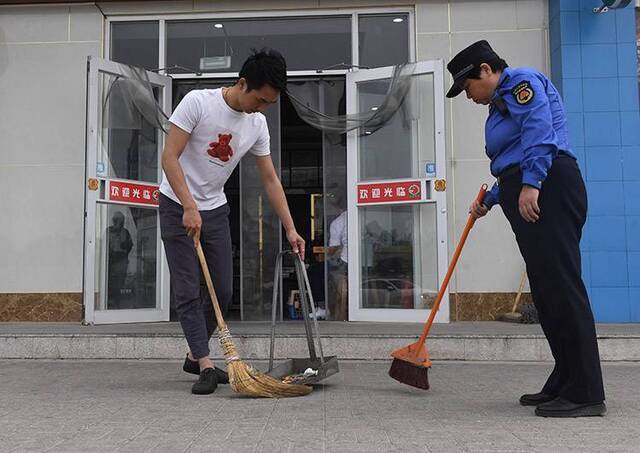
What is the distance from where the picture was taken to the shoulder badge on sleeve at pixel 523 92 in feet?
9.41

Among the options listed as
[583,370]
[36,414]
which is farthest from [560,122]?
[36,414]

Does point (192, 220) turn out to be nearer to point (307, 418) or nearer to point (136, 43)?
point (307, 418)

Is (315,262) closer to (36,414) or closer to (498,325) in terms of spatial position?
(498,325)

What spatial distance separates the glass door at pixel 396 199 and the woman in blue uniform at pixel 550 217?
3.38 meters

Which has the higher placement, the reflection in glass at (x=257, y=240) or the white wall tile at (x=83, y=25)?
the white wall tile at (x=83, y=25)

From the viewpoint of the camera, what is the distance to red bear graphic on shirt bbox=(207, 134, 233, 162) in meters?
3.54

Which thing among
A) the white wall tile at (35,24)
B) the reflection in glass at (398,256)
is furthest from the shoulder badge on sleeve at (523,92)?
the white wall tile at (35,24)

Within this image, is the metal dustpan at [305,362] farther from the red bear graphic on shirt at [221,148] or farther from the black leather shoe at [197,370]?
the red bear graphic on shirt at [221,148]

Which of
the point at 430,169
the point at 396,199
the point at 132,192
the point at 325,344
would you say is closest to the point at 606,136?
the point at 430,169

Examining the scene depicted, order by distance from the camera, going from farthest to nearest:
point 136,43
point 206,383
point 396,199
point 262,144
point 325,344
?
point 136,43
point 396,199
point 325,344
point 262,144
point 206,383

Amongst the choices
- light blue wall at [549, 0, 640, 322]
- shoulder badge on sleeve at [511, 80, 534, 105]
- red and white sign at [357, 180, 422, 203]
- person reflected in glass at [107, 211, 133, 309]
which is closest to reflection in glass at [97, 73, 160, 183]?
person reflected in glass at [107, 211, 133, 309]

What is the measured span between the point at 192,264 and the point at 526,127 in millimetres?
1929

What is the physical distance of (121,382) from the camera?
3.96m

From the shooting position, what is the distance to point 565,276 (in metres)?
2.86
